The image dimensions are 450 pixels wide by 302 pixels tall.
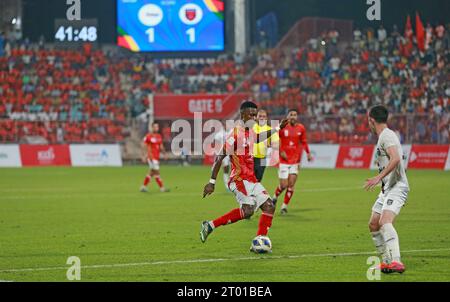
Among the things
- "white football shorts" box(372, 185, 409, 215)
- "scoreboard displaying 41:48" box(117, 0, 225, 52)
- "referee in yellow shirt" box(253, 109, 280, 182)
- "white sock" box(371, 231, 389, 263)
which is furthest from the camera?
"scoreboard displaying 41:48" box(117, 0, 225, 52)

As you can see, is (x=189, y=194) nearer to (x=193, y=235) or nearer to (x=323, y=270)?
(x=193, y=235)

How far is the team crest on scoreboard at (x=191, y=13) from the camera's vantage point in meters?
42.0

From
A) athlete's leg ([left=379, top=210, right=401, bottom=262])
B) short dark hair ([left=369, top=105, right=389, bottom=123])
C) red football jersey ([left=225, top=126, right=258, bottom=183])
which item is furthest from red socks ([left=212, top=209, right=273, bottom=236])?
short dark hair ([left=369, top=105, right=389, bottom=123])

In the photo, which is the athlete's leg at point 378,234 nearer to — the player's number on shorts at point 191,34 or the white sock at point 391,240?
the white sock at point 391,240

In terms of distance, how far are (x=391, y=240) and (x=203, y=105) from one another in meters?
34.2

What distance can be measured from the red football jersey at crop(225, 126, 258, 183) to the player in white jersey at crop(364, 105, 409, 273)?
2834 mm

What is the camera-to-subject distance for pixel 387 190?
12.1m

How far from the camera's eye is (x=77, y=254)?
560 inches

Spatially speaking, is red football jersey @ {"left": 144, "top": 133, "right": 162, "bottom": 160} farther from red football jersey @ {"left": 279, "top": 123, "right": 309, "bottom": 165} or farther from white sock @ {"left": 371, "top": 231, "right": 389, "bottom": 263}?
white sock @ {"left": 371, "top": 231, "right": 389, "bottom": 263}

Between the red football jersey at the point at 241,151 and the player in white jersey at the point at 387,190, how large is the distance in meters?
2.83

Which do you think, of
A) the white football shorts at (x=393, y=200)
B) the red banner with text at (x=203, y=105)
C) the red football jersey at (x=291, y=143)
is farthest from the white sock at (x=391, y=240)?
the red banner with text at (x=203, y=105)

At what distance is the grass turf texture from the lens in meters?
12.2

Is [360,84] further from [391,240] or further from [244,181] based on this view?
[391,240]

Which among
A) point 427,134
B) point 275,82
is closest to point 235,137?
point 427,134
